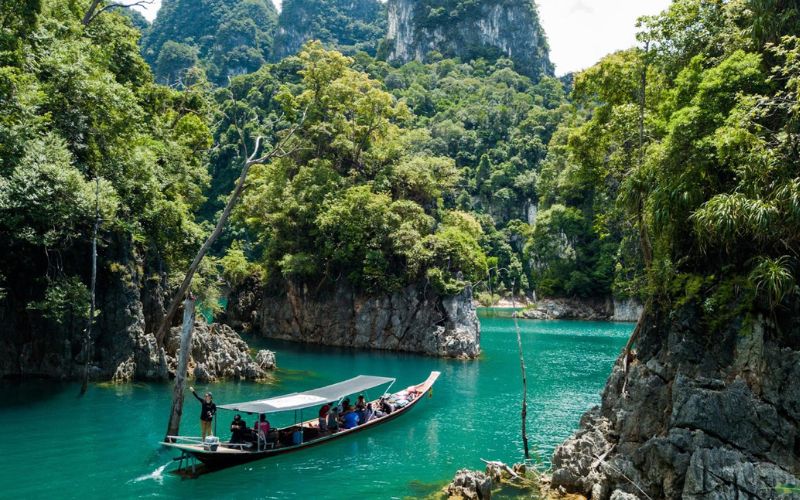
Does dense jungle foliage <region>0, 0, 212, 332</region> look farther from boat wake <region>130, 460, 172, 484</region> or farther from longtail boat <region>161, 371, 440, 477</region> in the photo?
longtail boat <region>161, 371, 440, 477</region>

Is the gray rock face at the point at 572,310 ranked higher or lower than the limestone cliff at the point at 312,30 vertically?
lower

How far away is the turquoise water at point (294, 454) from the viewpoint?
1660cm

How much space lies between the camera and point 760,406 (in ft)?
44.2

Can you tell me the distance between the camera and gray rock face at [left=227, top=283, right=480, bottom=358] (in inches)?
1767

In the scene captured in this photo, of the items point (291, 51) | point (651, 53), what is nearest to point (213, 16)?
point (291, 51)

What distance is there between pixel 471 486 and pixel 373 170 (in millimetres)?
38671

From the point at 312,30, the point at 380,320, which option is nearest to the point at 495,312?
the point at 380,320

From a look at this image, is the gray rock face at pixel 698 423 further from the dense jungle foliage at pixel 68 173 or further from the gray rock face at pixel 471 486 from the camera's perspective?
the dense jungle foliage at pixel 68 173

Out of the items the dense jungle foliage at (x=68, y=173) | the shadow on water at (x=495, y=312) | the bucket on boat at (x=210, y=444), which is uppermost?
the dense jungle foliage at (x=68, y=173)

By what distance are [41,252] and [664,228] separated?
2571cm

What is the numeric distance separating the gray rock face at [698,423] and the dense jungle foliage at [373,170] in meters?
1.02

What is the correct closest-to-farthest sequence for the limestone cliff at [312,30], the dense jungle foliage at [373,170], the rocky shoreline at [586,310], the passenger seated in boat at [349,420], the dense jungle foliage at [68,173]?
the dense jungle foliage at [373,170] → the passenger seated in boat at [349,420] → the dense jungle foliage at [68,173] → the rocky shoreline at [586,310] → the limestone cliff at [312,30]

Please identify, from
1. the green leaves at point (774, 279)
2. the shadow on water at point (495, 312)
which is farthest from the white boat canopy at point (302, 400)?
the shadow on water at point (495, 312)

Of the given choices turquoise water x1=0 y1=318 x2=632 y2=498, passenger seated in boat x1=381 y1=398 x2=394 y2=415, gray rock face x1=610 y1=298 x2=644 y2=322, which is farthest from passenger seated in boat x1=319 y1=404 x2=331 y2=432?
gray rock face x1=610 y1=298 x2=644 y2=322
